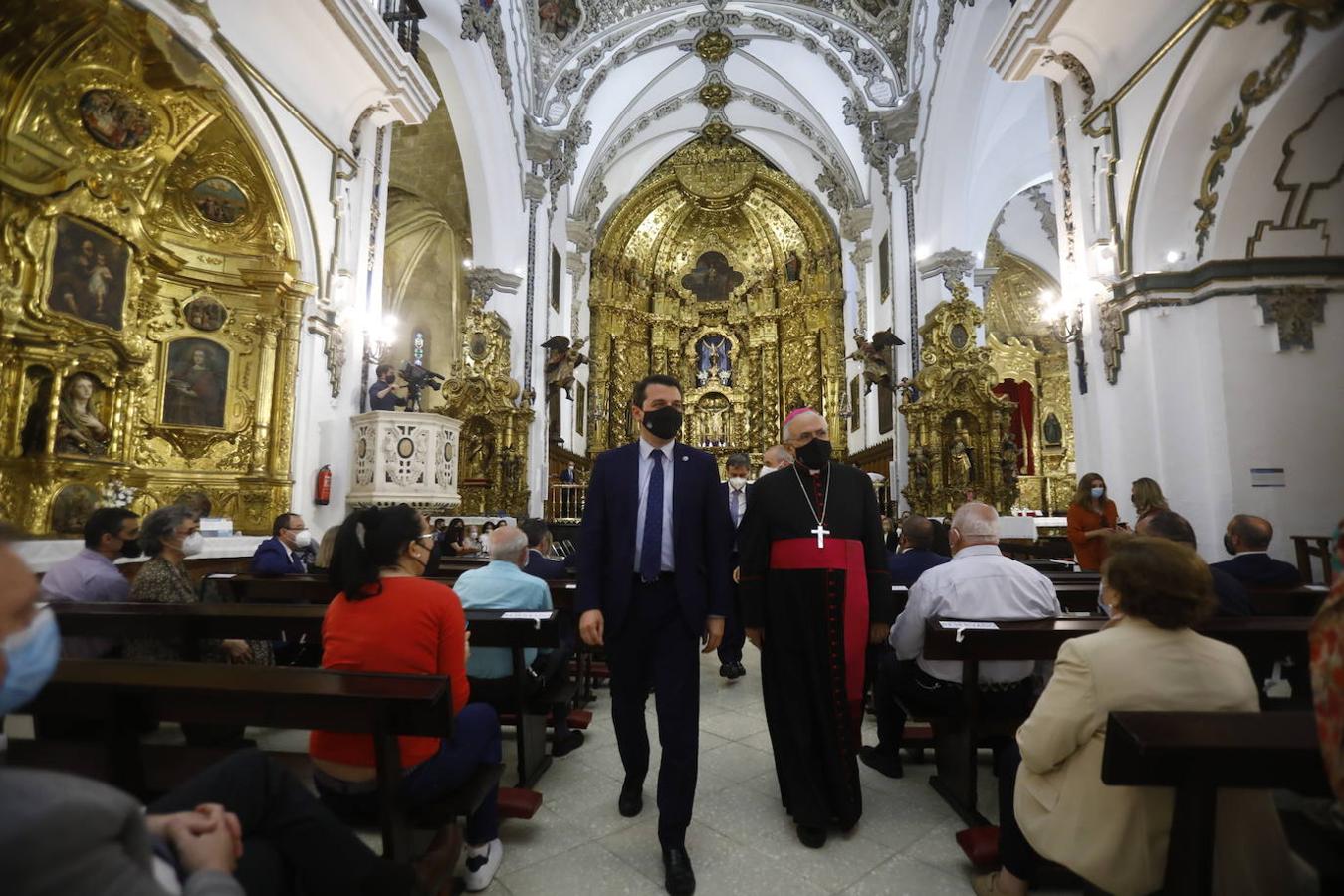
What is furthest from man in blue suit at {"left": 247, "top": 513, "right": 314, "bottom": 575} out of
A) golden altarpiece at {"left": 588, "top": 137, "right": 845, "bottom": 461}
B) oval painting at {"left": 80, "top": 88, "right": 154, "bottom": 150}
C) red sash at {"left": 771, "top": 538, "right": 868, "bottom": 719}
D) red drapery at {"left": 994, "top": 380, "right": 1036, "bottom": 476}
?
red drapery at {"left": 994, "top": 380, "right": 1036, "bottom": 476}

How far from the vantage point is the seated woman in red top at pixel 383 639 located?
1963 millimetres

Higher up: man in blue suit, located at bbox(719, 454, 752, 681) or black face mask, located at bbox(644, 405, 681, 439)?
black face mask, located at bbox(644, 405, 681, 439)

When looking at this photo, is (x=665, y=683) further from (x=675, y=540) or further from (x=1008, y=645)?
(x=1008, y=645)

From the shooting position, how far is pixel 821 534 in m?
2.63

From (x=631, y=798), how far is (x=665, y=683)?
69cm

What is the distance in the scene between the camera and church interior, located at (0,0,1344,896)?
88.1 inches

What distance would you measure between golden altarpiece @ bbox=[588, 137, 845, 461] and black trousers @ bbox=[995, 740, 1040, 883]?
16.6 metres

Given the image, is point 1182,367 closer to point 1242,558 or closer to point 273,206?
point 1242,558

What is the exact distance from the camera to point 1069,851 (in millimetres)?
1641

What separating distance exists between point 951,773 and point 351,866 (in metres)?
2.47

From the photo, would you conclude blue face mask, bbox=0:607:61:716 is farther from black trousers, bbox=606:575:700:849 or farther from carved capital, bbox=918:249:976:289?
carved capital, bbox=918:249:976:289

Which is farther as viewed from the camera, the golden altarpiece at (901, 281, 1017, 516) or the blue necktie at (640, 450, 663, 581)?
the golden altarpiece at (901, 281, 1017, 516)

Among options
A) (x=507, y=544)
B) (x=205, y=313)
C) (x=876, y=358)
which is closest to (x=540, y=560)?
(x=507, y=544)

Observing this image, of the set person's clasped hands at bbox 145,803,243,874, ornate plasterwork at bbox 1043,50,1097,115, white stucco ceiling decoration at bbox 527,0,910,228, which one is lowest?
person's clasped hands at bbox 145,803,243,874
